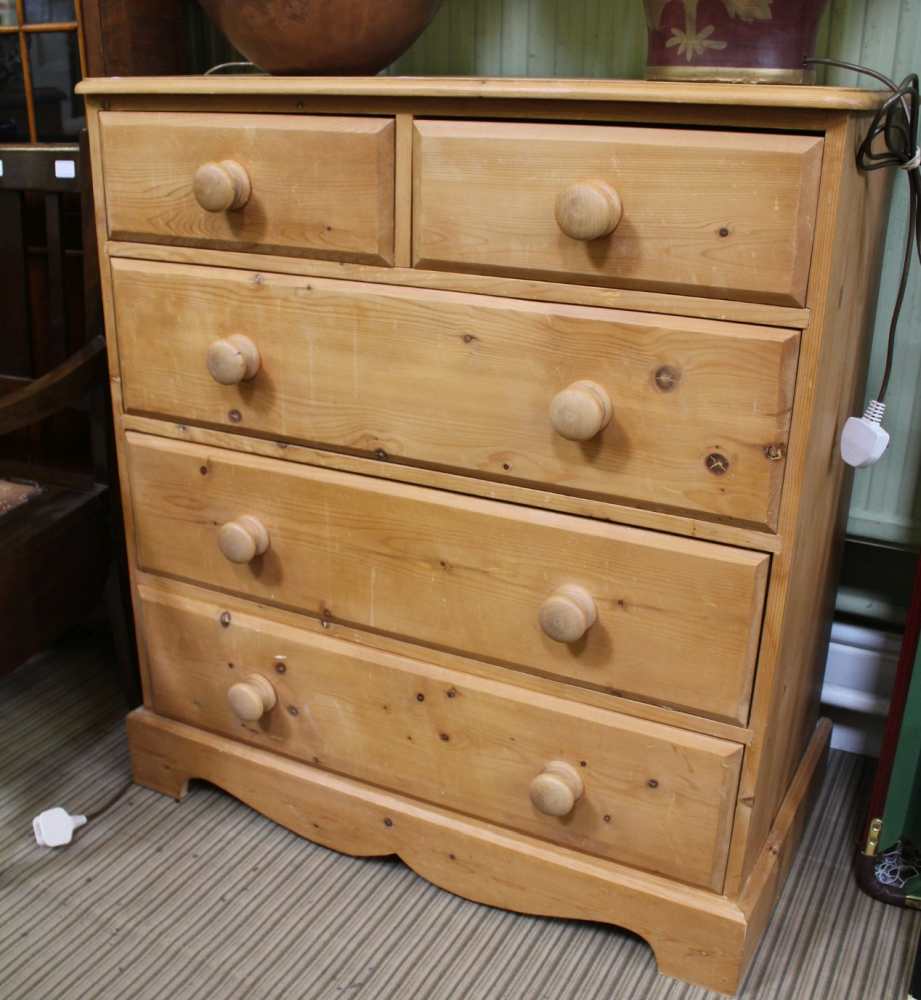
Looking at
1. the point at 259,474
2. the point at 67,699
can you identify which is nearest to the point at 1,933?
the point at 67,699

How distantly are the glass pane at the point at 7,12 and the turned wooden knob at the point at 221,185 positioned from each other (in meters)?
0.76

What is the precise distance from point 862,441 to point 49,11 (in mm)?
1362

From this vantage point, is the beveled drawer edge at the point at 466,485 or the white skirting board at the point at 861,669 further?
the white skirting board at the point at 861,669

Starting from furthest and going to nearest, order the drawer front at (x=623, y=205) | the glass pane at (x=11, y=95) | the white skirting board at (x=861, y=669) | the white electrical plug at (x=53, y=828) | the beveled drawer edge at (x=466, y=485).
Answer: the glass pane at (x=11, y=95), the white skirting board at (x=861, y=669), the white electrical plug at (x=53, y=828), the beveled drawer edge at (x=466, y=485), the drawer front at (x=623, y=205)

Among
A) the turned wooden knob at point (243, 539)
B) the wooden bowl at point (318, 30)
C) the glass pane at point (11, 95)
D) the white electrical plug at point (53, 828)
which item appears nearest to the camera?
the wooden bowl at point (318, 30)

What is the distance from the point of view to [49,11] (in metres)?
1.65

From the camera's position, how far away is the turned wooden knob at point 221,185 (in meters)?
1.16

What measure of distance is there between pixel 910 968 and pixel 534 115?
1075mm

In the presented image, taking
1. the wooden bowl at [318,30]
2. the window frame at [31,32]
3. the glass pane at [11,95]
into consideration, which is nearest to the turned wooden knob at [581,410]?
the wooden bowl at [318,30]

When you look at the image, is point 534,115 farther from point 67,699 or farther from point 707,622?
point 67,699

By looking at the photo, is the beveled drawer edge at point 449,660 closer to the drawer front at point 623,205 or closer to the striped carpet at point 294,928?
the striped carpet at point 294,928

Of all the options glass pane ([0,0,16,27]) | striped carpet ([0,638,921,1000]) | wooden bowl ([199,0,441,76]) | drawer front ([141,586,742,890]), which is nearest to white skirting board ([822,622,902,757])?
striped carpet ([0,638,921,1000])

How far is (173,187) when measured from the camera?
1244 mm

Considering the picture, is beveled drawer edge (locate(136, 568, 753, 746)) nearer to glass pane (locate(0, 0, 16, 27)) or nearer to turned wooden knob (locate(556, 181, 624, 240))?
turned wooden knob (locate(556, 181, 624, 240))
